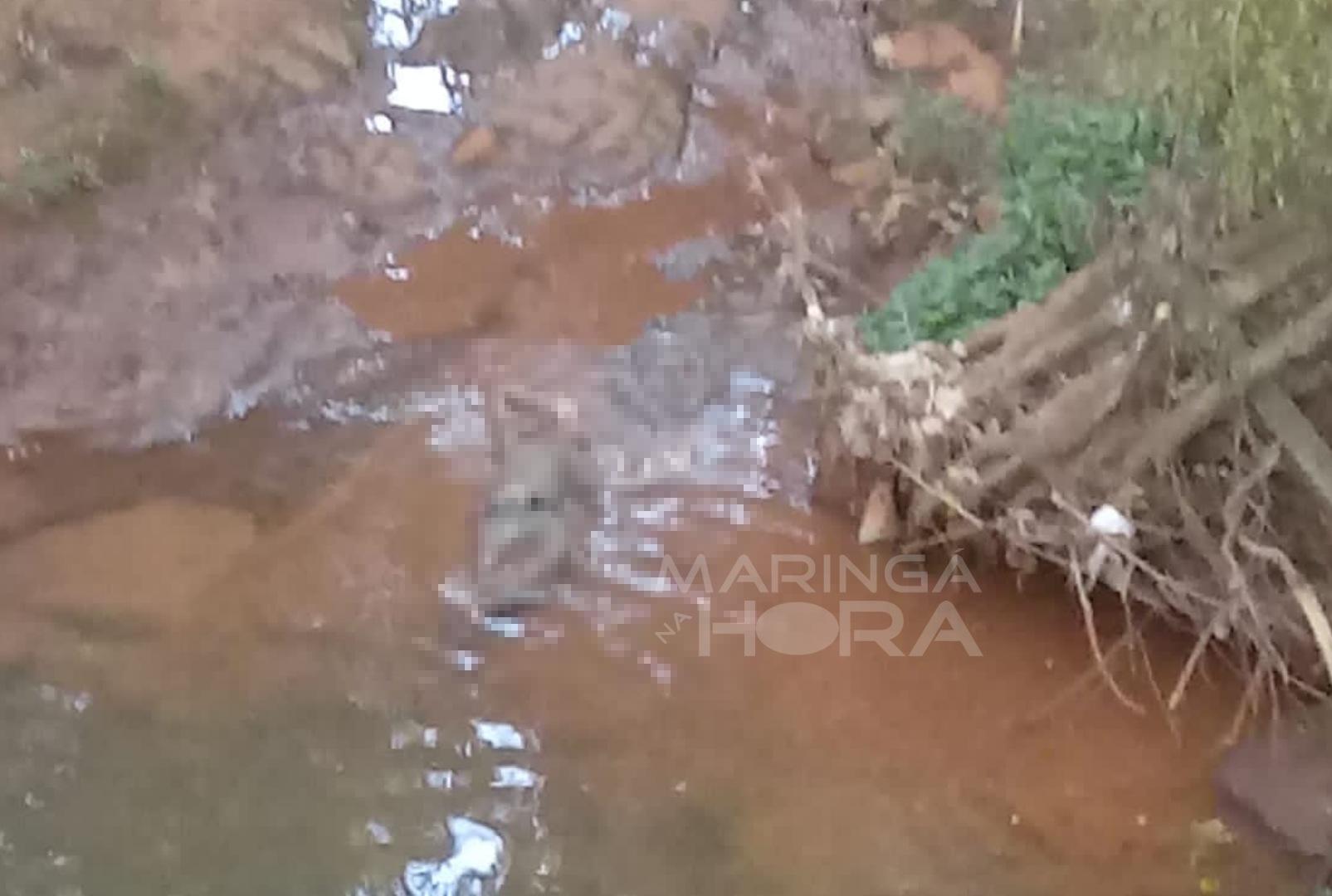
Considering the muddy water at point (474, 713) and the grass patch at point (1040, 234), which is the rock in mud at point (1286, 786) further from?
the grass patch at point (1040, 234)

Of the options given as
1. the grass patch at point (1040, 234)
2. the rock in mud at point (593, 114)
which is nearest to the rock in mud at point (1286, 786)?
the grass patch at point (1040, 234)

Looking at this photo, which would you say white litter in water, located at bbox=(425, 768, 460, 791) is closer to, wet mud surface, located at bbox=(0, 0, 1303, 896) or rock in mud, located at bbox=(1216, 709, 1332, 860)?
wet mud surface, located at bbox=(0, 0, 1303, 896)

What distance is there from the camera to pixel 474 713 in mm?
2172

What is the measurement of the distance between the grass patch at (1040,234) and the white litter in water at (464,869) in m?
0.90

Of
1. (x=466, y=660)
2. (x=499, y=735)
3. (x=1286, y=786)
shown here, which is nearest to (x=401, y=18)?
(x=466, y=660)

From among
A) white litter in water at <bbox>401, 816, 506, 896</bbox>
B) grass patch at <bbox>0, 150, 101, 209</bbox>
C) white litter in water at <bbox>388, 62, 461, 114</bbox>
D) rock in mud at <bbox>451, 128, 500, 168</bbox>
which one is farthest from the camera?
white litter in water at <bbox>388, 62, 461, 114</bbox>

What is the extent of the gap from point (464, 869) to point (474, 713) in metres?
0.23

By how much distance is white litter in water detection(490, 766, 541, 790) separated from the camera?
2092 millimetres

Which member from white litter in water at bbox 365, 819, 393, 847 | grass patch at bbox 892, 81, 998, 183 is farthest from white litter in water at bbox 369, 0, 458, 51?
white litter in water at bbox 365, 819, 393, 847

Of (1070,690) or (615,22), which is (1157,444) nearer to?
(1070,690)

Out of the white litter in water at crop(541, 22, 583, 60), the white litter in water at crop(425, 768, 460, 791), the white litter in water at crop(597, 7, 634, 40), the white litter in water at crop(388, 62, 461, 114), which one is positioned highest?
the white litter in water at crop(597, 7, 634, 40)

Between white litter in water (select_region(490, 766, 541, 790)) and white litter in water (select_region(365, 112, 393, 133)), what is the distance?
141cm

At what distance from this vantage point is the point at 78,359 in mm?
2559

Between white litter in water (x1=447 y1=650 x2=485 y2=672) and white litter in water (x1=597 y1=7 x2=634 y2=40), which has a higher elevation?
white litter in water (x1=597 y1=7 x2=634 y2=40)
